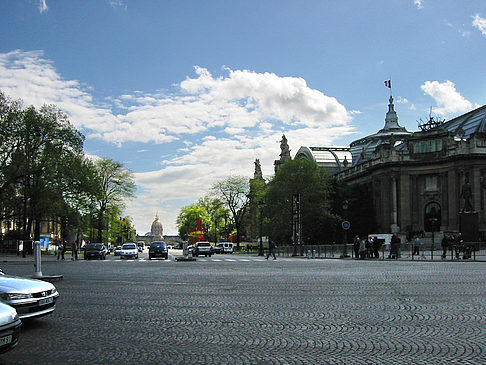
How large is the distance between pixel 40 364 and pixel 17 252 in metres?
54.3

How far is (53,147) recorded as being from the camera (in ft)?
189

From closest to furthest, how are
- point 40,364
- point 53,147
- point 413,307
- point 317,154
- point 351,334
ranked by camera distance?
point 40,364 < point 351,334 < point 413,307 < point 53,147 < point 317,154

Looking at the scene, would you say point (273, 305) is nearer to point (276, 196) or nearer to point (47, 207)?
point (47, 207)

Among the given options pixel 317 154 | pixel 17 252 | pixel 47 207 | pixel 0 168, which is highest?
pixel 317 154

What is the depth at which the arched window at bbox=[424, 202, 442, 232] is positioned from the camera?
264 feet

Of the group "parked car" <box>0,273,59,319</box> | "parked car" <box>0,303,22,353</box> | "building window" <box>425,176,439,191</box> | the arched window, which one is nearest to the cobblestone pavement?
"parked car" <box>0,273,59,319</box>

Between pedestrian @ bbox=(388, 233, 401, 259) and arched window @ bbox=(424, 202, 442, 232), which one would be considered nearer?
pedestrian @ bbox=(388, 233, 401, 259)

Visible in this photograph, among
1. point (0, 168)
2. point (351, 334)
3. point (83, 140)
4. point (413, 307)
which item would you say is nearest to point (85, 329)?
point (351, 334)

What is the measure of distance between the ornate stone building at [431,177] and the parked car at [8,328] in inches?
2854

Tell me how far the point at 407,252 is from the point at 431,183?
27057 millimetres

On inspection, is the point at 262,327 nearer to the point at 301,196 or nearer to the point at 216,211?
the point at 301,196

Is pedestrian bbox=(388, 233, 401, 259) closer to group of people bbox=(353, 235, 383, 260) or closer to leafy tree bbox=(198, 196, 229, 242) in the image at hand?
group of people bbox=(353, 235, 383, 260)

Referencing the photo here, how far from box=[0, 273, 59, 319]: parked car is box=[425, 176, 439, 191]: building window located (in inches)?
3041

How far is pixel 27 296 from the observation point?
947 cm
